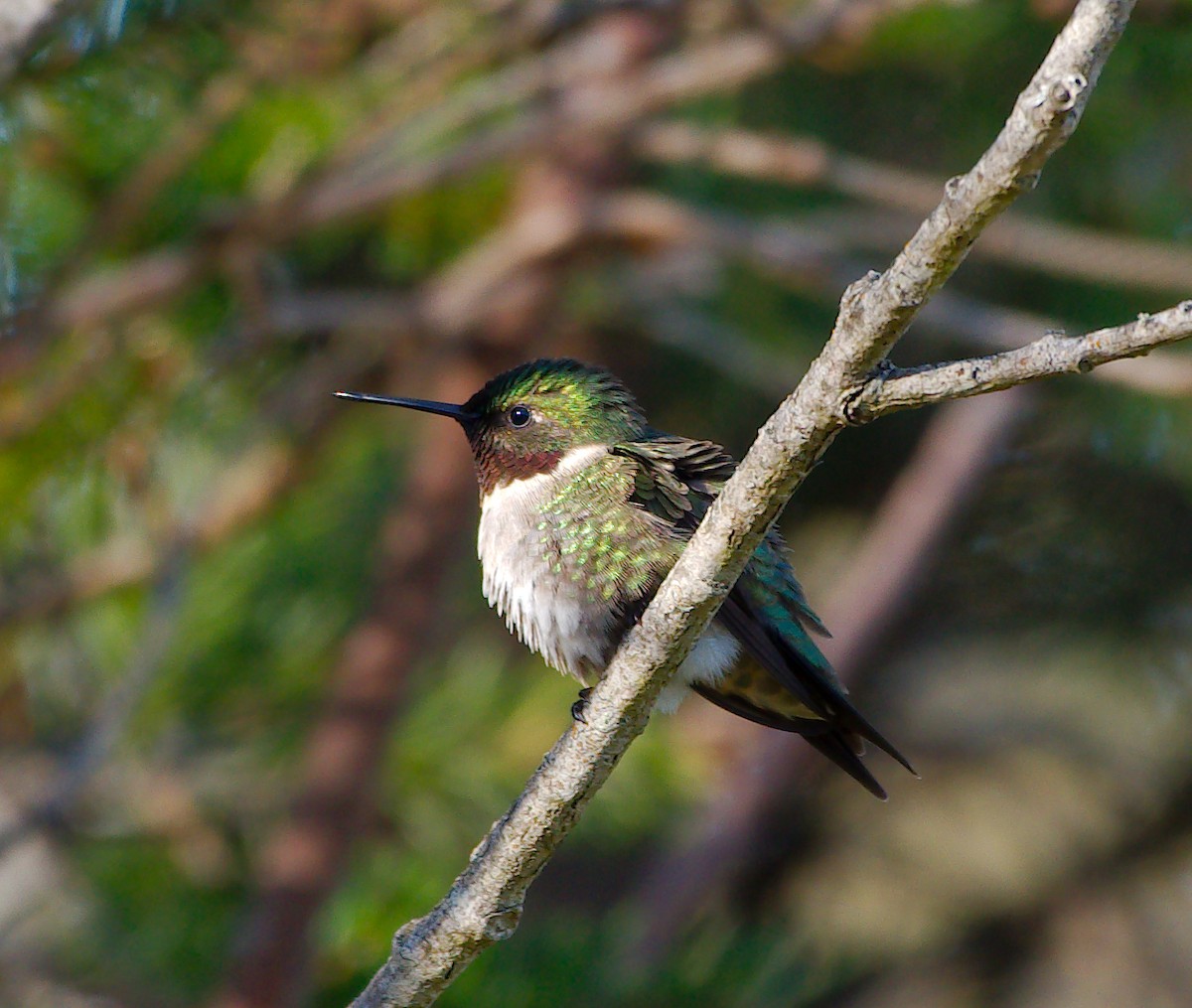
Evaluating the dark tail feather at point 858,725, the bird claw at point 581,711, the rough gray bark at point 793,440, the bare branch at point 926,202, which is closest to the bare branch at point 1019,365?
the rough gray bark at point 793,440

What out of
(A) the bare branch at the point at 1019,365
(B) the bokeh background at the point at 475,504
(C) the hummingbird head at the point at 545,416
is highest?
(A) the bare branch at the point at 1019,365

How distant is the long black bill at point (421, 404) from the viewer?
201 centimetres

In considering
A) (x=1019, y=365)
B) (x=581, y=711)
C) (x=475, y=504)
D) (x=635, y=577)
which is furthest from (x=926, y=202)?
(x=1019, y=365)

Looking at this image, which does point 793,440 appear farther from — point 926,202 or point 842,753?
point 926,202

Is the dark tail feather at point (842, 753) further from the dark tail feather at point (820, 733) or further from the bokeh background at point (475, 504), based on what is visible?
the bokeh background at point (475, 504)

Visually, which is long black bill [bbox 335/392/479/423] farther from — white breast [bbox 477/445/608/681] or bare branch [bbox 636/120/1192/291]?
bare branch [bbox 636/120/1192/291]

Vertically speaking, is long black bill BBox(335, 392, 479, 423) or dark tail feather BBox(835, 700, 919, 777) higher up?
long black bill BBox(335, 392, 479, 423)

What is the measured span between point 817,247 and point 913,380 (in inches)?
73.9

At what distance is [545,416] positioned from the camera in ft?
7.20

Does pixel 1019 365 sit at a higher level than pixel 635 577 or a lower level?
higher

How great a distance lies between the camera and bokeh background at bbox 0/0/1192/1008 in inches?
111

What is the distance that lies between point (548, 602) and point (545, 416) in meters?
0.33

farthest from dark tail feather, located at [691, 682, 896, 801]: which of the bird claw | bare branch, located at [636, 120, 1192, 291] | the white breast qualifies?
bare branch, located at [636, 120, 1192, 291]

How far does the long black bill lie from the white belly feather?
0.54ft
